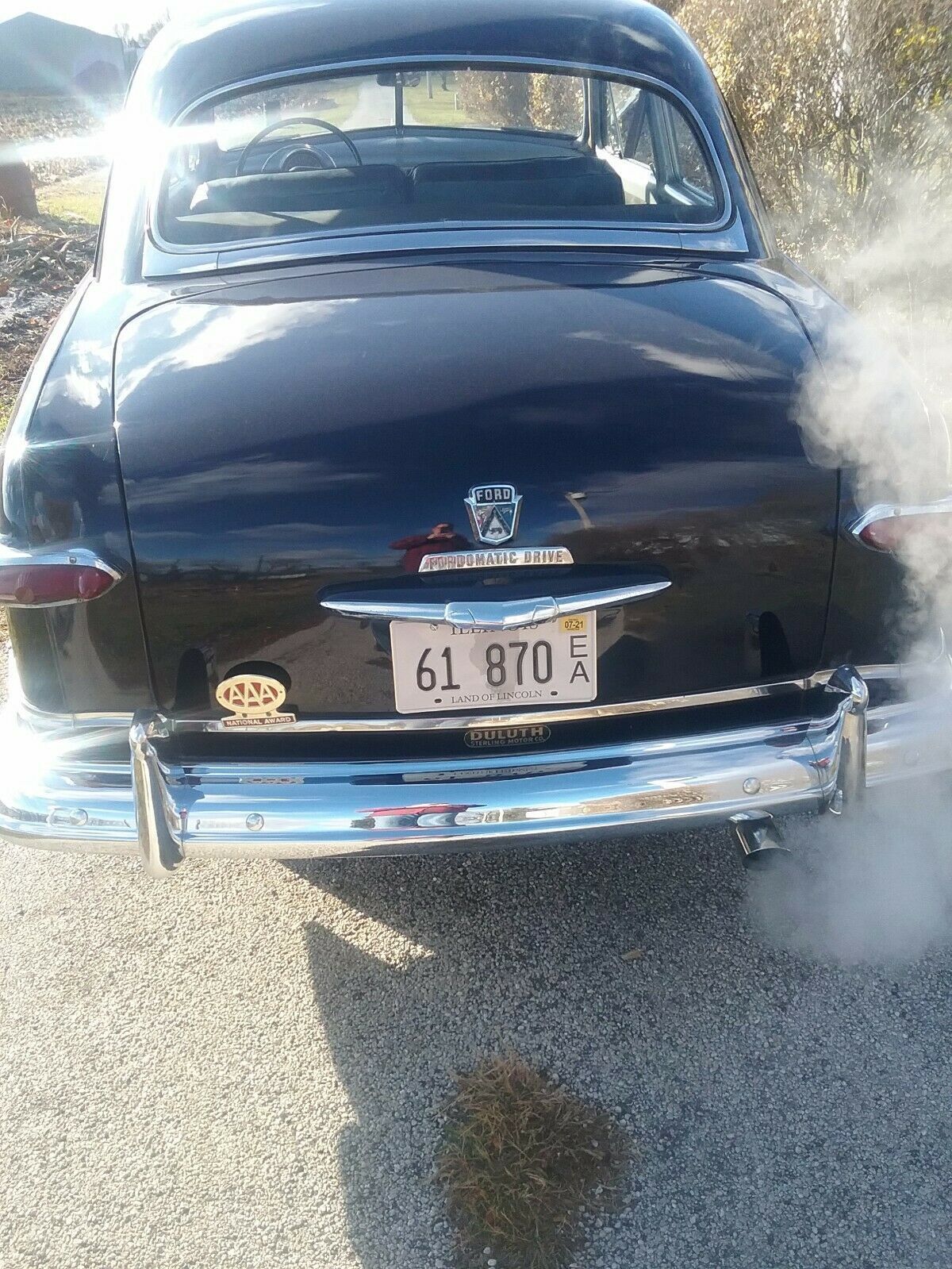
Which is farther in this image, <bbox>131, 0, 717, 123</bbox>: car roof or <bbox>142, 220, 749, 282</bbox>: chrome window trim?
<bbox>131, 0, 717, 123</bbox>: car roof

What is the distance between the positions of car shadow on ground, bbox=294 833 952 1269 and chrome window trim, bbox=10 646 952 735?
0.68m

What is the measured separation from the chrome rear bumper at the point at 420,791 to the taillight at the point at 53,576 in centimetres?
27

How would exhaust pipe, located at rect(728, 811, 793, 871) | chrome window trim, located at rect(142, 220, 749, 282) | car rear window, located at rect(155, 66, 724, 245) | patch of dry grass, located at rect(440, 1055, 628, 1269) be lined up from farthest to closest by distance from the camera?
car rear window, located at rect(155, 66, 724, 245) → chrome window trim, located at rect(142, 220, 749, 282) → exhaust pipe, located at rect(728, 811, 793, 871) → patch of dry grass, located at rect(440, 1055, 628, 1269)

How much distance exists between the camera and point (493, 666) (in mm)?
2100

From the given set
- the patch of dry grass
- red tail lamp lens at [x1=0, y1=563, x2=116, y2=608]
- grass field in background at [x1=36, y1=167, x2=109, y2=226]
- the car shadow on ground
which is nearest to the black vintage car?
red tail lamp lens at [x1=0, y1=563, x2=116, y2=608]

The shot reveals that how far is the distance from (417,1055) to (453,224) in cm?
195

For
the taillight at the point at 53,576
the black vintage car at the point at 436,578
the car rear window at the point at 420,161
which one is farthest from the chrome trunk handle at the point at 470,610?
the car rear window at the point at 420,161

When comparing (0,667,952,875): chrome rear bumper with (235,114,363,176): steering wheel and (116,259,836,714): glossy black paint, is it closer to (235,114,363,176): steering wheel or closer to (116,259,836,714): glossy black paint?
(116,259,836,714): glossy black paint

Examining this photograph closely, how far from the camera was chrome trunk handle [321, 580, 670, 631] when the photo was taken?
2.01m

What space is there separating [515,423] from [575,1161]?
134 cm

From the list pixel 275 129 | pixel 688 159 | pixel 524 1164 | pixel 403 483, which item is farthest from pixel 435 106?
pixel 524 1164

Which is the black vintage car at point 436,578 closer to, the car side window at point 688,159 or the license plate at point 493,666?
the license plate at point 493,666

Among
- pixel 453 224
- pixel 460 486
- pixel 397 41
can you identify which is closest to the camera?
pixel 460 486

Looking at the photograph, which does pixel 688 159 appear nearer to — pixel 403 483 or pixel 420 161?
pixel 420 161
